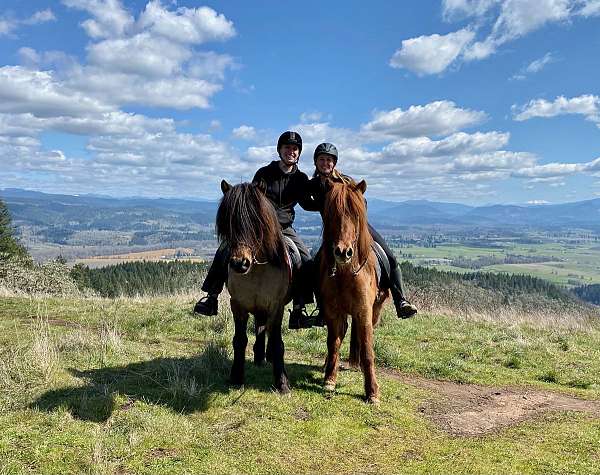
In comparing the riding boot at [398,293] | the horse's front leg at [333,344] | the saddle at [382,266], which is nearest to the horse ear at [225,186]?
the horse's front leg at [333,344]

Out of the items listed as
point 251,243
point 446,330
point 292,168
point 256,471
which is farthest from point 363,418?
point 446,330

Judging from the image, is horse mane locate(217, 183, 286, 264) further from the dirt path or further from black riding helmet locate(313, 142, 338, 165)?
the dirt path

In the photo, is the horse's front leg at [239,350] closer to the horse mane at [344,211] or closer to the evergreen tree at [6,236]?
the horse mane at [344,211]

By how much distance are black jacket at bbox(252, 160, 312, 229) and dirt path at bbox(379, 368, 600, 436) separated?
10.5 ft

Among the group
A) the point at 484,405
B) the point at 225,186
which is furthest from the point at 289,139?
the point at 484,405

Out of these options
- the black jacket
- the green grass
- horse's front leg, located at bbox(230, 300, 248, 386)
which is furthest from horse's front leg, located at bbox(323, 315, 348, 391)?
the black jacket

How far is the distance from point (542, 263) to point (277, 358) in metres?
145

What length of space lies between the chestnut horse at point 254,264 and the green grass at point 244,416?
0.61m

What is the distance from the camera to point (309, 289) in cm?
635

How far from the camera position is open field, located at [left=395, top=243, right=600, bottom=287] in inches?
3984

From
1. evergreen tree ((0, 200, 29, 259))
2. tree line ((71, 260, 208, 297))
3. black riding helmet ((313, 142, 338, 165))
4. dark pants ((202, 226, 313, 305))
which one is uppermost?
black riding helmet ((313, 142, 338, 165))

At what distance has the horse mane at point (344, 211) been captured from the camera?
4983 mm

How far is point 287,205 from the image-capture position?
620 cm

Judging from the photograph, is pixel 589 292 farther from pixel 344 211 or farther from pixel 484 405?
pixel 344 211
